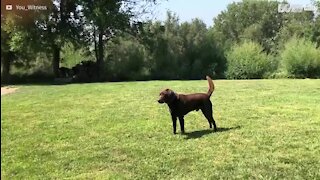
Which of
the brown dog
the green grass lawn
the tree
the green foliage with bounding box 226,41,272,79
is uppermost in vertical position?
the tree

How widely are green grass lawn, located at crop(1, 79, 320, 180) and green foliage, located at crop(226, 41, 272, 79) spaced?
14.6 meters

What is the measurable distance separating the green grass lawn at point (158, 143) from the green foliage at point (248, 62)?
1459cm

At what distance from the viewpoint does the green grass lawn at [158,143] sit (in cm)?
458

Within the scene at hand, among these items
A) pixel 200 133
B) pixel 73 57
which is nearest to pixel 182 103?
pixel 200 133

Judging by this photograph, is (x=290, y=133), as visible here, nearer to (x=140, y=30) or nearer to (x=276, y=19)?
(x=140, y=30)

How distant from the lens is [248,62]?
24000 millimetres

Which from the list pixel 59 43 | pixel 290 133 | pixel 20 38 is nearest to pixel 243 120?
pixel 290 133

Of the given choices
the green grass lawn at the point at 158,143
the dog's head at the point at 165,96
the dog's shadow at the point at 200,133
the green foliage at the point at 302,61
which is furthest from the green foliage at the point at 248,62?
the dog's head at the point at 165,96

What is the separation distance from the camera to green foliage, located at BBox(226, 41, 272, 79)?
23.9 meters

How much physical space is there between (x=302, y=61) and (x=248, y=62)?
2.87 meters

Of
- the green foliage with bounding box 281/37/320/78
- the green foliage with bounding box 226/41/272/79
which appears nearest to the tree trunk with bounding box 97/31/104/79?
the green foliage with bounding box 226/41/272/79

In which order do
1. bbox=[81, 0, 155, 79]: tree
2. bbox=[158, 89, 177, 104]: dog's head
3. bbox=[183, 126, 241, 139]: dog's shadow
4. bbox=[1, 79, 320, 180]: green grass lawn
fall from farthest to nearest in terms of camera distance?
bbox=[81, 0, 155, 79]: tree, bbox=[183, 126, 241, 139]: dog's shadow, bbox=[158, 89, 177, 104]: dog's head, bbox=[1, 79, 320, 180]: green grass lawn

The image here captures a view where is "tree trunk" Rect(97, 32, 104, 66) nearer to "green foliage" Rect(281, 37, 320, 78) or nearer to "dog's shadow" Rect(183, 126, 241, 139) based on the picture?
"green foliage" Rect(281, 37, 320, 78)

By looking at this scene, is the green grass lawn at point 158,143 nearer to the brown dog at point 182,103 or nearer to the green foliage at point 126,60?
the brown dog at point 182,103
